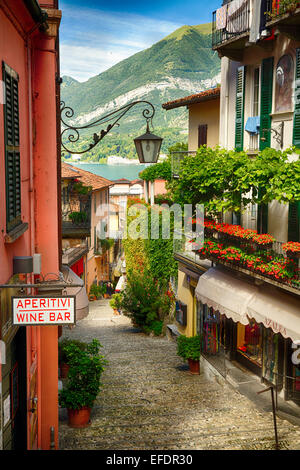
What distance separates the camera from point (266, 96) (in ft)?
47.1

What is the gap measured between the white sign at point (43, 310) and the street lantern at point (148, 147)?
13.6 ft

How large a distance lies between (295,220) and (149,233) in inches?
620

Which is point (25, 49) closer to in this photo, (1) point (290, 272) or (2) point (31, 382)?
(2) point (31, 382)

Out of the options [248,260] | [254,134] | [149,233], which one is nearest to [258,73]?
[254,134]

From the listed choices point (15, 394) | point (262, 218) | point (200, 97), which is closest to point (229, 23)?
point (200, 97)

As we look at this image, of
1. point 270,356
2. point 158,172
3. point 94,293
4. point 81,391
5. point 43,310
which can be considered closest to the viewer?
point 43,310

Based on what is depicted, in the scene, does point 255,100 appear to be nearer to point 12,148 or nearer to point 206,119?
point 206,119

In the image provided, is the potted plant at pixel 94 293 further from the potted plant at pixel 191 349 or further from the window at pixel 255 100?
the window at pixel 255 100

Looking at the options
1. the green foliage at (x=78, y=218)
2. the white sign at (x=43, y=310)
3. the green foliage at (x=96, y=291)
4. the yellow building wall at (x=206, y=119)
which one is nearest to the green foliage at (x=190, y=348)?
the green foliage at (x=78, y=218)

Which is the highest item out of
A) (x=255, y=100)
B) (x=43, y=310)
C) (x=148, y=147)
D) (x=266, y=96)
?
(x=255, y=100)

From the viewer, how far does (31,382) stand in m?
8.46

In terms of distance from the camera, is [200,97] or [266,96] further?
[200,97]

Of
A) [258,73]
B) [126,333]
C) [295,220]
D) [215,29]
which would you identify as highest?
[215,29]

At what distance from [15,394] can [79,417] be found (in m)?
4.31
